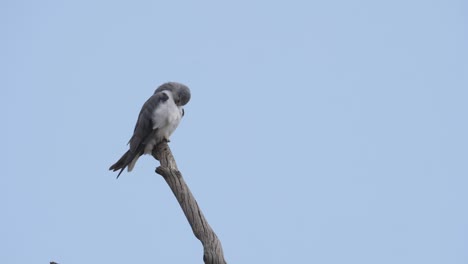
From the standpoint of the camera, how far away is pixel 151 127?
964cm

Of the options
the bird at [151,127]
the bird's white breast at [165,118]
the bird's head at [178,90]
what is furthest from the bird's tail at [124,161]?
the bird's head at [178,90]

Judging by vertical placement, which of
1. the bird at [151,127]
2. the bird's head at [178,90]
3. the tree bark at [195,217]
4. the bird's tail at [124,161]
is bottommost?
the tree bark at [195,217]

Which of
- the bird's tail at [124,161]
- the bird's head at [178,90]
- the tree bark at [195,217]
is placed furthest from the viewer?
the bird's head at [178,90]

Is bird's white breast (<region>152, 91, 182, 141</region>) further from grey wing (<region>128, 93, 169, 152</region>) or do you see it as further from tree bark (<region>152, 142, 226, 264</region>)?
tree bark (<region>152, 142, 226, 264</region>)

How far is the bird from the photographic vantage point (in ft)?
31.3

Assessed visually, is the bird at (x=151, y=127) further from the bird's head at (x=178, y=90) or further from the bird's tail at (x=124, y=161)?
the bird's head at (x=178, y=90)

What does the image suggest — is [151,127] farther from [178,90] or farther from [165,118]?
[178,90]

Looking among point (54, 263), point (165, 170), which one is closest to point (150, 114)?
point (165, 170)

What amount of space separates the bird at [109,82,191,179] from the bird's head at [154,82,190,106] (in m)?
0.26

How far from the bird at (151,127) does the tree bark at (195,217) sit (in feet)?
6.17

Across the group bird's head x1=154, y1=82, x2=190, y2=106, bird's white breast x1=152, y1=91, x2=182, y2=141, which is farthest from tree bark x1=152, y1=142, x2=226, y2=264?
bird's head x1=154, y1=82, x2=190, y2=106

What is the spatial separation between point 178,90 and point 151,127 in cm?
85

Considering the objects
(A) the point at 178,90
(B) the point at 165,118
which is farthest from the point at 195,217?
(A) the point at 178,90

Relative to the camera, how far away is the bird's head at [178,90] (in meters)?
10.1
